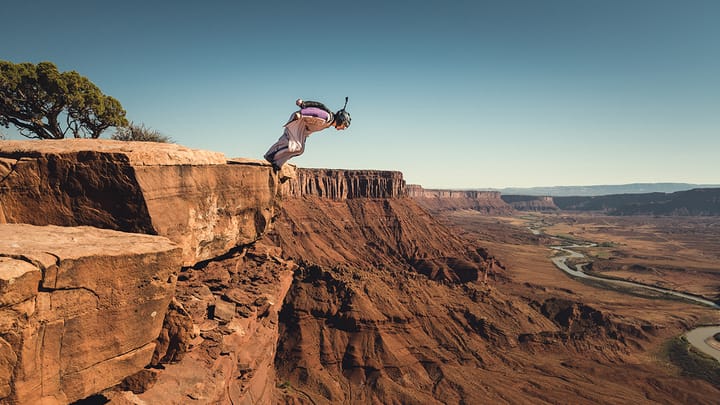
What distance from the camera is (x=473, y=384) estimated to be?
3116cm

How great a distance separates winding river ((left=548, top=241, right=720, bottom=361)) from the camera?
4709 centimetres

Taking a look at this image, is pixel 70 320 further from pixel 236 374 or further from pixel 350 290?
pixel 350 290

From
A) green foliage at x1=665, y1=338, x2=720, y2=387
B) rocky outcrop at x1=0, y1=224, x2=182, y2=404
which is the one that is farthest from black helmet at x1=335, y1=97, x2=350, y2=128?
green foliage at x1=665, y1=338, x2=720, y2=387

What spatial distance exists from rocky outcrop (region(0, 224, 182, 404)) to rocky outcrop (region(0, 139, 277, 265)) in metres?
0.54

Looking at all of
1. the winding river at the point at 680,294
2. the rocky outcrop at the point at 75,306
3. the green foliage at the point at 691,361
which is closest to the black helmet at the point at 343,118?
the rocky outcrop at the point at 75,306

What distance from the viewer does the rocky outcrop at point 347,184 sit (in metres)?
85.1

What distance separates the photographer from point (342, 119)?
445 inches

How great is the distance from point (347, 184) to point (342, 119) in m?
81.5

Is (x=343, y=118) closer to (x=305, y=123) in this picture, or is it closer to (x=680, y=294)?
(x=305, y=123)

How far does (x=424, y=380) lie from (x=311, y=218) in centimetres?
4932

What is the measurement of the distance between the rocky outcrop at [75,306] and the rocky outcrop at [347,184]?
A: 74.7 meters

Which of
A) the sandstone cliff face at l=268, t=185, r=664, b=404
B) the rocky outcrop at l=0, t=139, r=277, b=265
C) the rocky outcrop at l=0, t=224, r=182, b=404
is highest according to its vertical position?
the rocky outcrop at l=0, t=139, r=277, b=265

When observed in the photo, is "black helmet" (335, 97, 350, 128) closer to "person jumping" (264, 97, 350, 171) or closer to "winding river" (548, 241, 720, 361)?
"person jumping" (264, 97, 350, 171)

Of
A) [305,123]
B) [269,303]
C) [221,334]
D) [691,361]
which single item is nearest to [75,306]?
[221,334]
